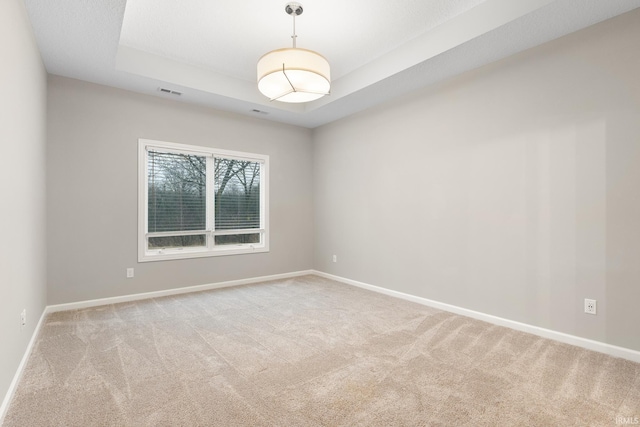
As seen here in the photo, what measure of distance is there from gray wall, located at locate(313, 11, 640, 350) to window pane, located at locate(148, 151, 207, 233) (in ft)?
8.25

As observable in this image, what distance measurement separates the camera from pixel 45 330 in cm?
306

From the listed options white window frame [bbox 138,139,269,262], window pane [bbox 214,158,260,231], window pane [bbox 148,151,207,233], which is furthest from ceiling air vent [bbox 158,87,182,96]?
window pane [bbox 214,158,260,231]

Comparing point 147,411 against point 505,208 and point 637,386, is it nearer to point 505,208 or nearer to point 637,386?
point 637,386

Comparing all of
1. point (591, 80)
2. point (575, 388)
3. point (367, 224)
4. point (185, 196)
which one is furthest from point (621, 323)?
point (185, 196)

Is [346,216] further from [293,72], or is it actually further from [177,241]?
[293,72]

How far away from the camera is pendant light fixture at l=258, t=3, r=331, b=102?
2.68 meters

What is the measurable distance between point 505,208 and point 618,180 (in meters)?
0.88

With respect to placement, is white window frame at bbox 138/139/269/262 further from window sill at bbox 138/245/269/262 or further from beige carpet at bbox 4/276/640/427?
beige carpet at bbox 4/276/640/427

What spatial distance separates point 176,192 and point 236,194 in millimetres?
912

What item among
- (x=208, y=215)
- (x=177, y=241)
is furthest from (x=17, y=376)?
(x=208, y=215)

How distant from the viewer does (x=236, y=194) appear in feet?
17.0

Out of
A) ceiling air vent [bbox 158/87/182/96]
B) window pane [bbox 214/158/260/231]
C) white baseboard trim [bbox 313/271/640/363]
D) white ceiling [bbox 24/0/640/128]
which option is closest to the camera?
white baseboard trim [bbox 313/271/640/363]

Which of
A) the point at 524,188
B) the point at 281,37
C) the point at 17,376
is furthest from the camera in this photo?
the point at 281,37

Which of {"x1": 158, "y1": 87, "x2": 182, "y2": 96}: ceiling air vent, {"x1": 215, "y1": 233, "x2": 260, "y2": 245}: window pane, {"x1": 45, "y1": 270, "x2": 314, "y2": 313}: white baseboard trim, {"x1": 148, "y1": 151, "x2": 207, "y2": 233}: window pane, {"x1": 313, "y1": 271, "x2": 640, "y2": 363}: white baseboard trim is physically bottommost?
{"x1": 313, "y1": 271, "x2": 640, "y2": 363}: white baseboard trim
